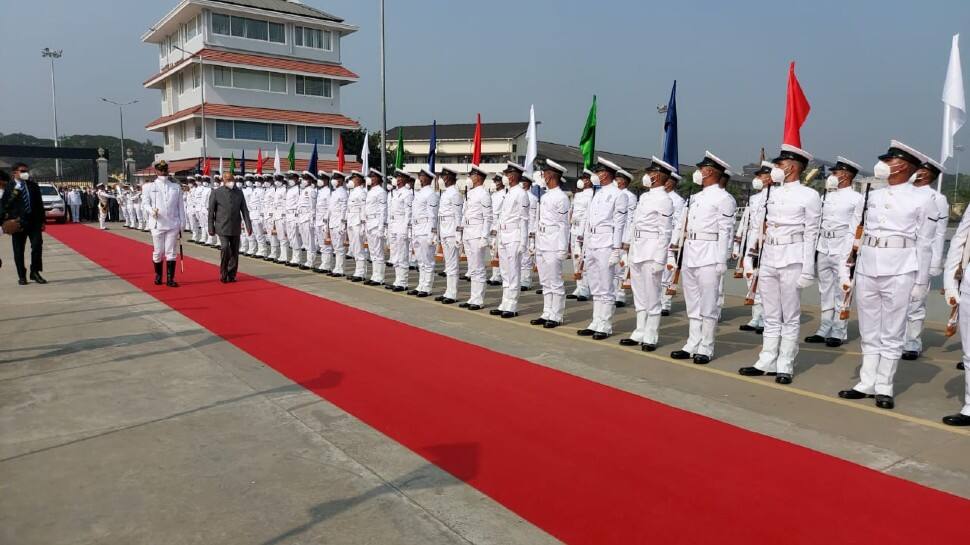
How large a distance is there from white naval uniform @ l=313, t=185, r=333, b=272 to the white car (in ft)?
75.0

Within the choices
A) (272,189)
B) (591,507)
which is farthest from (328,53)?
(591,507)

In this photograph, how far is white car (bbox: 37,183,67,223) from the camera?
30891mm

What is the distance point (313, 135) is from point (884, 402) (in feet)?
145

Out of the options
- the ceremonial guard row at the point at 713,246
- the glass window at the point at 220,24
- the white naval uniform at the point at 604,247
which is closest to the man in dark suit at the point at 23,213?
the ceremonial guard row at the point at 713,246

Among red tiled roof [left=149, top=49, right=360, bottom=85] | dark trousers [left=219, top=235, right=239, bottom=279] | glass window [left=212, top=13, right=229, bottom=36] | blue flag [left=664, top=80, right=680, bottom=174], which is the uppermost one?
glass window [left=212, top=13, right=229, bottom=36]

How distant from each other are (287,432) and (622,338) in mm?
4654

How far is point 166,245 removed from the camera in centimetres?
1170

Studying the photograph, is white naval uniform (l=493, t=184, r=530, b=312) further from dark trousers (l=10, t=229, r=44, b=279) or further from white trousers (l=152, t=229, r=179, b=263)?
dark trousers (l=10, t=229, r=44, b=279)

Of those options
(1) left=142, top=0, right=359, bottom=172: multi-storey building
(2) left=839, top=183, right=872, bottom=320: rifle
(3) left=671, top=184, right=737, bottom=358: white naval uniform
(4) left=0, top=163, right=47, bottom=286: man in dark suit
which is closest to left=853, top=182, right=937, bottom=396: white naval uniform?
(2) left=839, top=183, right=872, bottom=320: rifle

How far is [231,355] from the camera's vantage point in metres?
6.76

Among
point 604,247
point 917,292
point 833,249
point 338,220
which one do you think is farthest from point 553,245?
point 338,220

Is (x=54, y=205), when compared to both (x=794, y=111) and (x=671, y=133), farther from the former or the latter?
(x=794, y=111)

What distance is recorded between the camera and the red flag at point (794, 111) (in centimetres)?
740

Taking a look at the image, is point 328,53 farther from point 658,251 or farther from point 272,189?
point 658,251
